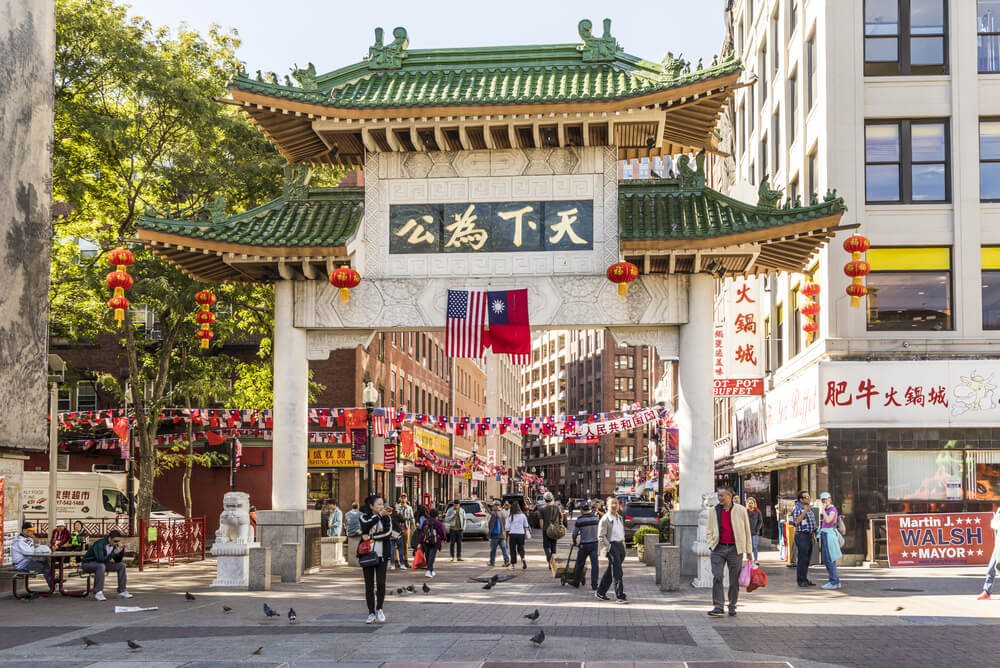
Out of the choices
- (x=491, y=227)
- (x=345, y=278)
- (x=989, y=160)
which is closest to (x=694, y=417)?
(x=491, y=227)

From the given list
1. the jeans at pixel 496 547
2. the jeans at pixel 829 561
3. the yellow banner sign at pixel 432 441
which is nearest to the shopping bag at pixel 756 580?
the jeans at pixel 829 561

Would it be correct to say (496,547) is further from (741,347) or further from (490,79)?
(490,79)

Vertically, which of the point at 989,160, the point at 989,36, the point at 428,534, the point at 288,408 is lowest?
the point at 428,534

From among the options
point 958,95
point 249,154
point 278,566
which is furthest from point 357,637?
point 958,95

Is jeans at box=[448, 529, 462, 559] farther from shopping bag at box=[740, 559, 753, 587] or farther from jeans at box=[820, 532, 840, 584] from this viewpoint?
shopping bag at box=[740, 559, 753, 587]

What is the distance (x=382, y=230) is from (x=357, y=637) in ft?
35.6

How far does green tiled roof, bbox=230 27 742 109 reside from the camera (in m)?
21.8

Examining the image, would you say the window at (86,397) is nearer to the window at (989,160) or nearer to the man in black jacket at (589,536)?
Result: the man in black jacket at (589,536)

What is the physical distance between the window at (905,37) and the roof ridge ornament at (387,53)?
12294mm

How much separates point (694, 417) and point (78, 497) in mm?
23976

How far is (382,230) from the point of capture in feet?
75.9

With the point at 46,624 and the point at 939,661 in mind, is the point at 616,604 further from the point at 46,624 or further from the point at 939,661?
Answer: the point at 46,624

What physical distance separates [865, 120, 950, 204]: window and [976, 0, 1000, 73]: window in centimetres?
189

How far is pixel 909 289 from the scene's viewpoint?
90.4 ft
